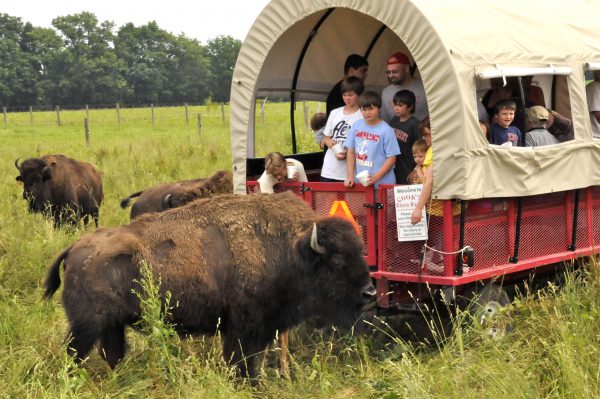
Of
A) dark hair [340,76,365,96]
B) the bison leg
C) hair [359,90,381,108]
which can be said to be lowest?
the bison leg

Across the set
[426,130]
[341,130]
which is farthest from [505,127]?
[341,130]

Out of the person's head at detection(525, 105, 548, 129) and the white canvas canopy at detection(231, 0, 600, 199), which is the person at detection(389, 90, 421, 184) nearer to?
the white canvas canopy at detection(231, 0, 600, 199)

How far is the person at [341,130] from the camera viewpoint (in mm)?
7469

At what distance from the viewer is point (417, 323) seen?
7.58 m

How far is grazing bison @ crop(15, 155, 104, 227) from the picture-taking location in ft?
42.8

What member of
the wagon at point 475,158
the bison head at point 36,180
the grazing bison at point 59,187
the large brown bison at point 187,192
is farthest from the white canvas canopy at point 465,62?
the bison head at point 36,180

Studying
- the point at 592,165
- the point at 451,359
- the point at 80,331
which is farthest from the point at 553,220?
the point at 80,331

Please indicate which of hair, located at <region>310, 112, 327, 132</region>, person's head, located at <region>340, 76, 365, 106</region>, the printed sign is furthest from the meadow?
hair, located at <region>310, 112, 327, 132</region>

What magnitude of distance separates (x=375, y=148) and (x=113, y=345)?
278 cm

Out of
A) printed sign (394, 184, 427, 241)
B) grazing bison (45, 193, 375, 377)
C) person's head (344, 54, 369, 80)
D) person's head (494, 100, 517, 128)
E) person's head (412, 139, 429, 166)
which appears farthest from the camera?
person's head (344, 54, 369, 80)

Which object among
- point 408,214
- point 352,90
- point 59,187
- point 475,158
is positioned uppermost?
point 352,90

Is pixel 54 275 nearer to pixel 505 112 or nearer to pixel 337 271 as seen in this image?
pixel 337 271

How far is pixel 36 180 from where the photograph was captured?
1313 cm

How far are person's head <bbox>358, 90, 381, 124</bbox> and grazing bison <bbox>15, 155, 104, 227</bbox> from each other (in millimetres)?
7002
